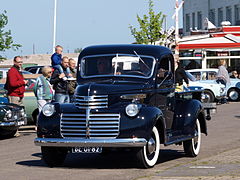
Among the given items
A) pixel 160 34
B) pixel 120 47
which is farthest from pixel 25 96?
pixel 160 34

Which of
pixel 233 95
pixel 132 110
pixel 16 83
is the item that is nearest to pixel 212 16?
pixel 233 95

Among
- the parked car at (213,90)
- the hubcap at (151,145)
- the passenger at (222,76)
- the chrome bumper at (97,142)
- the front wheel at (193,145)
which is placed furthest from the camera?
the passenger at (222,76)

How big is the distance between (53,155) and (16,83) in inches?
293

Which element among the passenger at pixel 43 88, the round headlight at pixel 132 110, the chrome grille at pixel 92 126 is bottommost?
the chrome grille at pixel 92 126

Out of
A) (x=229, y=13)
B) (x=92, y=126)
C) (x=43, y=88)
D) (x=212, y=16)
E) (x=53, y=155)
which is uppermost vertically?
(x=212, y=16)

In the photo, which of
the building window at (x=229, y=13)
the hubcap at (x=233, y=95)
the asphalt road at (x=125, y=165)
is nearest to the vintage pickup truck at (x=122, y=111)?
the asphalt road at (x=125, y=165)

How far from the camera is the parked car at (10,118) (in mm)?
18344

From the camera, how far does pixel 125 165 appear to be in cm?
1207

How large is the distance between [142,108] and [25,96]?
33.3 ft

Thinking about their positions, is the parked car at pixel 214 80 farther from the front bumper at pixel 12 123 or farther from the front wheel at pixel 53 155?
the front wheel at pixel 53 155

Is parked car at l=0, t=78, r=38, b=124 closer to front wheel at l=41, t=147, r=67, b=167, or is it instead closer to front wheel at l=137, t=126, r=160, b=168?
front wheel at l=41, t=147, r=67, b=167

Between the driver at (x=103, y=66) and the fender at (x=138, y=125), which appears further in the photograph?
the driver at (x=103, y=66)

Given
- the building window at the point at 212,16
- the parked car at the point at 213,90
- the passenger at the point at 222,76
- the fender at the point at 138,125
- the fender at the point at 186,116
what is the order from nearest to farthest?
the fender at the point at 138,125 < the fender at the point at 186,116 < the parked car at the point at 213,90 < the passenger at the point at 222,76 < the building window at the point at 212,16

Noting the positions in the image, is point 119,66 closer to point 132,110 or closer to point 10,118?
point 132,110
